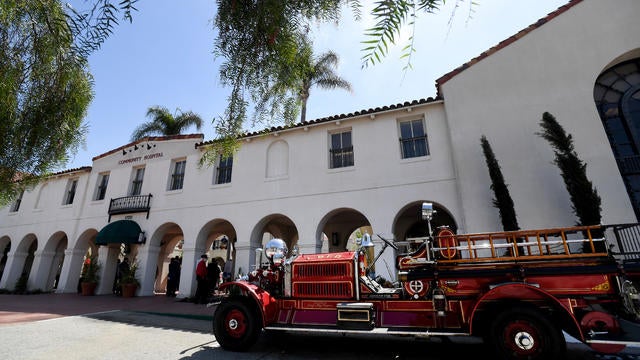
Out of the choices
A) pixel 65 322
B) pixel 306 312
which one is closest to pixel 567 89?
pixel 306 312

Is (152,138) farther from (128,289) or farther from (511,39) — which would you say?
(511,39)

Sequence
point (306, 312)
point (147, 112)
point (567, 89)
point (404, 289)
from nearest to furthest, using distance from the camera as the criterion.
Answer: point (404, 289), point (306, 312), point (567, 89), point (147, 112)

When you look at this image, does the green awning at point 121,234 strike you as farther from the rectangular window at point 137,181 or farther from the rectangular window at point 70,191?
the rectangular window at point 70,191

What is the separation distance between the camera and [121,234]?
44.5ft

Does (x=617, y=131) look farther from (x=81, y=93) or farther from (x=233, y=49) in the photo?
(x=81, y=93)

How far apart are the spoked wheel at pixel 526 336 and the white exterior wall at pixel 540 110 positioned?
18.1 ft

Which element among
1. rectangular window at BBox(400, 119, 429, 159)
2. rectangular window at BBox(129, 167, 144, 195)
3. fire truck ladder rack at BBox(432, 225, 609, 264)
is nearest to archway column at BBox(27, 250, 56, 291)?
rectangular window at BBox(129, 167, 144, 195)

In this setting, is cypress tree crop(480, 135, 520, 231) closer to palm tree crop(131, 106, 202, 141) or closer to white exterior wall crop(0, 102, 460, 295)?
white exterior wall crop(0, 102, 460, 295)

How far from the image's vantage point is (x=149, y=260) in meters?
→ 14.1

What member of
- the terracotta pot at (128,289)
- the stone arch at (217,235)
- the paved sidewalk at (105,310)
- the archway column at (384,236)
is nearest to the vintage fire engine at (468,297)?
the paved sidewalk at (105,310)

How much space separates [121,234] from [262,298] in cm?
1138

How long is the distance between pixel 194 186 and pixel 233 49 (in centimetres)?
1319

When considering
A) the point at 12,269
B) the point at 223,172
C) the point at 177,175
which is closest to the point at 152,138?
the point at 177,175

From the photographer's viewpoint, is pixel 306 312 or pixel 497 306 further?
pixel 306 312
